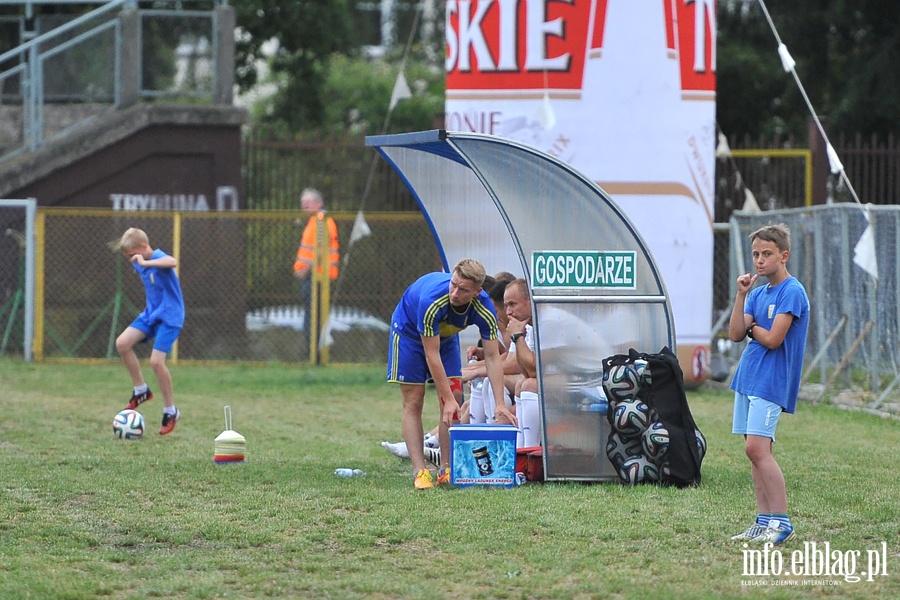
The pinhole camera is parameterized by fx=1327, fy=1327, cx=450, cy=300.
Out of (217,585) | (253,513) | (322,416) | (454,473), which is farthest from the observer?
(322,416)

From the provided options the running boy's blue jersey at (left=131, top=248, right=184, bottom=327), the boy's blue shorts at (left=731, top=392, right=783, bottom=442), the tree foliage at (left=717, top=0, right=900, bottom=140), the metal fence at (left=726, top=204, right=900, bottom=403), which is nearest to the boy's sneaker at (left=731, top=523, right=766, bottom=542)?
the boy's blue shorts at (left=731, top=392, right=783, bottom=442)

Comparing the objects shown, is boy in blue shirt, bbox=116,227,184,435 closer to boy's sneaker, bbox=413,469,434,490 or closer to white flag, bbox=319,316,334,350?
boy's sneaker, bbox=413,469,434,490

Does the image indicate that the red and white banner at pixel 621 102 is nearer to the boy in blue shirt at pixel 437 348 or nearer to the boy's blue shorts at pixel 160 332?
the boy's blue shorts at pixel 160 332

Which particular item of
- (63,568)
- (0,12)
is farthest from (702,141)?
(0,12)

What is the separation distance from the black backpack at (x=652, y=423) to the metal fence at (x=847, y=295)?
15.8 feet

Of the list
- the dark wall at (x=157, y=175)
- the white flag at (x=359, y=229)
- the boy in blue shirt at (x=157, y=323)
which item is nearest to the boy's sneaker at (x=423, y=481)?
the boy in blue shirt at (x=157, y=323)

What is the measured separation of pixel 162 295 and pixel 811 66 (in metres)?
16.0

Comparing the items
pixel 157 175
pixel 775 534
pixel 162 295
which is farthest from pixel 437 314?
pixel 157 175

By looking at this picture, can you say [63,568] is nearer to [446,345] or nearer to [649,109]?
[446,345]

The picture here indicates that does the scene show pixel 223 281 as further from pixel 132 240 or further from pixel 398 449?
pixel 398 449

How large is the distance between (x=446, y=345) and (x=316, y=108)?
18219 mm

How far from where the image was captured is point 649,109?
14023 mm

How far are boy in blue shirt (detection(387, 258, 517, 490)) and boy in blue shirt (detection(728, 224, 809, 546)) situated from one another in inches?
74.8

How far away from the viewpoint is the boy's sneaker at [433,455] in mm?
9539
